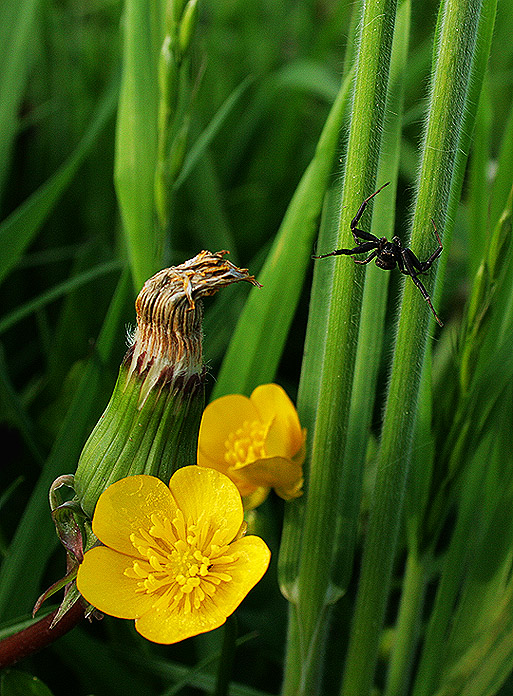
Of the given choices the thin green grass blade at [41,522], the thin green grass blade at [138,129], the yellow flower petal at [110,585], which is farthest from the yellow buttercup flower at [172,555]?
the thin green grass blade at [138,129]

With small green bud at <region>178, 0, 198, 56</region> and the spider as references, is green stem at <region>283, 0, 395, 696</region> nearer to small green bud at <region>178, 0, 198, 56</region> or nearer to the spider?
the spider

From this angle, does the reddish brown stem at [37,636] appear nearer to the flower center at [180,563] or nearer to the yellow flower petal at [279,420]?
the flower center at [180,563]

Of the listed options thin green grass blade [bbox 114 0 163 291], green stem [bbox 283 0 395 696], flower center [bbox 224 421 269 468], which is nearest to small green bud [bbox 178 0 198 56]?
thin green grass blade [bbox 114 0 163 291]

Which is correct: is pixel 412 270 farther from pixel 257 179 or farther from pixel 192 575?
pixel 257 179

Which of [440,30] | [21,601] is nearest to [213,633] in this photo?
[21,601]

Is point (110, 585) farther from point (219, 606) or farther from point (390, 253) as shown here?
point (390, 253)
